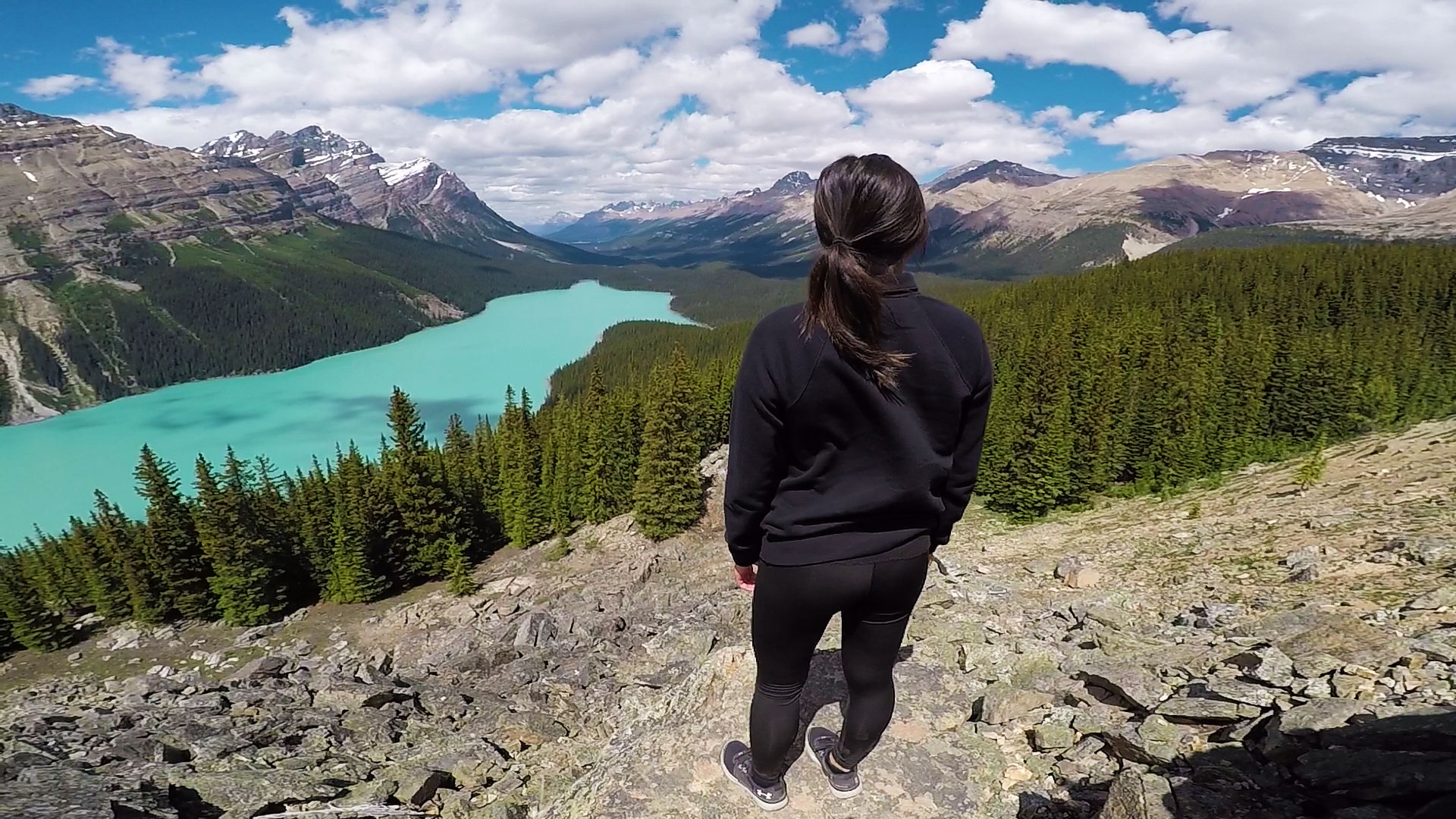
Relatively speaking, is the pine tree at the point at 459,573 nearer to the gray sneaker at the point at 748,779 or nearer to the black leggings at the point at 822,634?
the gray sneaker at the point at 748,779

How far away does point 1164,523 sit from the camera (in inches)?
781

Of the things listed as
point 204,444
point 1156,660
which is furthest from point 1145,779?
point 204,444

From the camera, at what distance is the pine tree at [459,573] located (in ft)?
121

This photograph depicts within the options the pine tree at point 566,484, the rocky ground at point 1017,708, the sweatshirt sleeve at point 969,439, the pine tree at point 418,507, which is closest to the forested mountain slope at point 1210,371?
the rocky ground at point 1017,708

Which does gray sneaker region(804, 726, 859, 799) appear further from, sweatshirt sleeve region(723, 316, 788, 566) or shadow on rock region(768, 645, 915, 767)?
sweatshirt sleeve region(723, 316, 788, 566)

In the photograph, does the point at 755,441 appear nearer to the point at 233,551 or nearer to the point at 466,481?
→ the point at 233,551

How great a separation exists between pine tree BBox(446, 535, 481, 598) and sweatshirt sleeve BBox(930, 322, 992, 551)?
3797 cm

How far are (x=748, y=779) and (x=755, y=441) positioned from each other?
3414 millimetres

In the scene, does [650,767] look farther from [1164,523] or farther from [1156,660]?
[1164,523]

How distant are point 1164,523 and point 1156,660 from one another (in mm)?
15140

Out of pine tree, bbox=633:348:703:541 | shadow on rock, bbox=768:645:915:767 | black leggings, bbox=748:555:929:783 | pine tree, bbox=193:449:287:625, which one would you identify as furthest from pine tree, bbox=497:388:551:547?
black leggings, bbox=748:555:929:783

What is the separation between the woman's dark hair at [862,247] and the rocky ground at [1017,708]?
359 centimetres

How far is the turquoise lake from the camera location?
90625 mm

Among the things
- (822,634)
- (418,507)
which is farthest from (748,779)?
(418,507)
